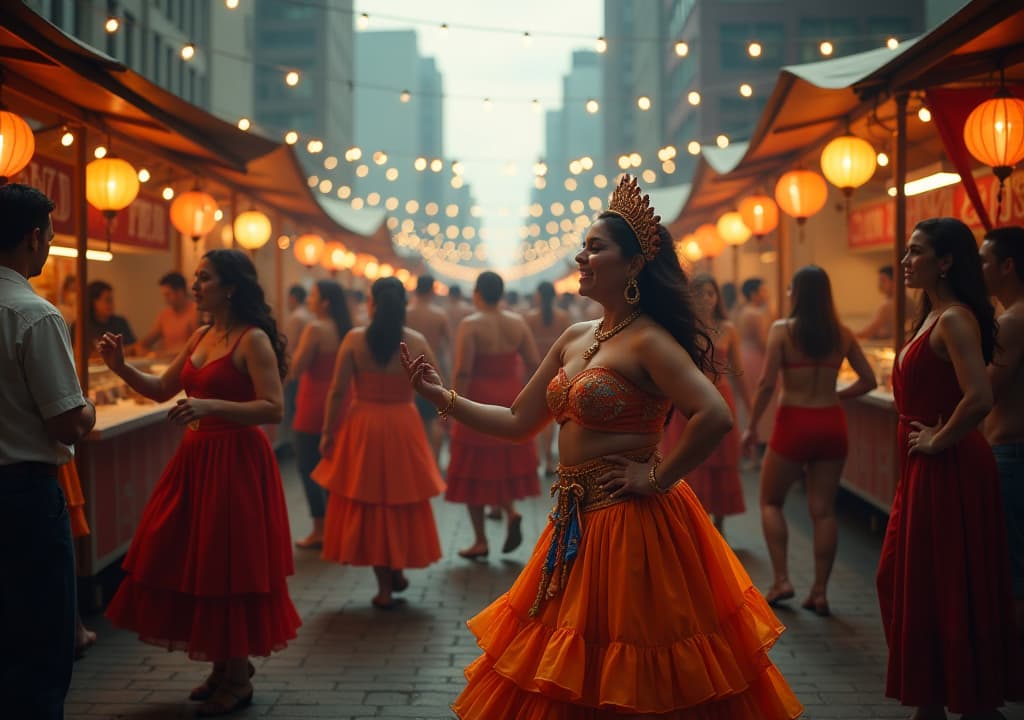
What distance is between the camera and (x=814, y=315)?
6.44 meters

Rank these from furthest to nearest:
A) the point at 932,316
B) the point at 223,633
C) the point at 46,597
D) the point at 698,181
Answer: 1. the point at 698,181
2. the point at 223,633
3. the point at 932,316
4. the point at 46,597

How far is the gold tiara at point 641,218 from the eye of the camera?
350 cm

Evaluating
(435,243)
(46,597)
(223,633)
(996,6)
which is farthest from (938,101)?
(435,243)

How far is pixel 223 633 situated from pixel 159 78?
23.8 metres

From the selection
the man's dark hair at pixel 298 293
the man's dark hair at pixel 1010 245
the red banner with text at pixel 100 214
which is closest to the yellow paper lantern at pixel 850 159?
the man's dark hair at pixel 1010 245

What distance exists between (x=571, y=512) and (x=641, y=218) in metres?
0.99

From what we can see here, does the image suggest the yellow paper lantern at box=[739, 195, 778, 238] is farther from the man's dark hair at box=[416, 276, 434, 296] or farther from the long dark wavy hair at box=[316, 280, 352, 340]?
the long dark wavy hair at box=[316, 280, 352, 340]

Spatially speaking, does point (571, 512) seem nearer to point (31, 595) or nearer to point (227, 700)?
point (31, 595)

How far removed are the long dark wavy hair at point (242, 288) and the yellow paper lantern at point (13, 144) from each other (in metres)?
1.88

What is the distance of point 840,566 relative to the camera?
25.4ft

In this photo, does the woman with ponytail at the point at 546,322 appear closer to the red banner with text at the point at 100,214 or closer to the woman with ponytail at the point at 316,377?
the woman with ponytail at the point at 316,377

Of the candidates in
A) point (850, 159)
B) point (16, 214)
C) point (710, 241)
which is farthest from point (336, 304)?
point (710, 241)

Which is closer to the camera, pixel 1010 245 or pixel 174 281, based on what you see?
pixel 1010 245

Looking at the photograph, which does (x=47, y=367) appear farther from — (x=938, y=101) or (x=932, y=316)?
(x=938, y=101)
